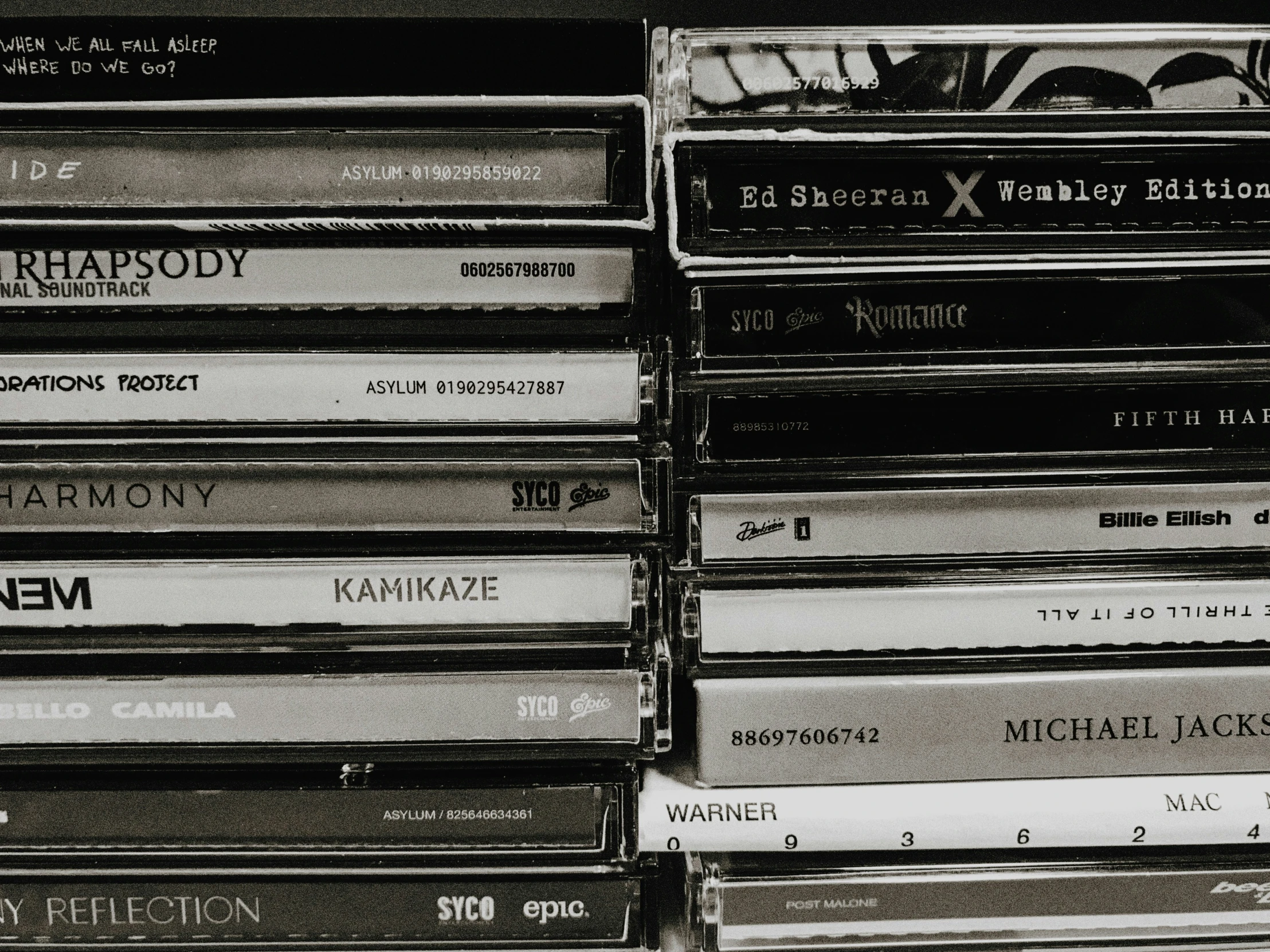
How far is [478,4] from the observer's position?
2.12 ft

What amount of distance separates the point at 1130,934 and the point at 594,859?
0.32 meters

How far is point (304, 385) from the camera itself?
1.69 ft

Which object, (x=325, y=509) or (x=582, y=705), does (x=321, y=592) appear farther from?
(x=582, y=705)

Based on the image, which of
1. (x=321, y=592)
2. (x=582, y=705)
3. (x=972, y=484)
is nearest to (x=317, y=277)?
(x=321, y=592)

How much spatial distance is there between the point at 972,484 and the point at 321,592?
1.27 feet

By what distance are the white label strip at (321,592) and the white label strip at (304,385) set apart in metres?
0.09

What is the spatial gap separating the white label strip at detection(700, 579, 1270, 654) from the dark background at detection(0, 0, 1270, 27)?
41 cm

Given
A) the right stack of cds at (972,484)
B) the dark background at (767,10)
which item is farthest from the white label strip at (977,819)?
the dark background at (767,10)

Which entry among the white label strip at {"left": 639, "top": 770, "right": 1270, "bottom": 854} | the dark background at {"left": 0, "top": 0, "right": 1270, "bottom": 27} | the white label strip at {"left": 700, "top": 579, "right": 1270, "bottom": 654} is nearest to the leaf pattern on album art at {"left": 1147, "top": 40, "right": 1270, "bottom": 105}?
the dark background at {"left": 0, "top": 0, "right": 1270, "bottom": 27}

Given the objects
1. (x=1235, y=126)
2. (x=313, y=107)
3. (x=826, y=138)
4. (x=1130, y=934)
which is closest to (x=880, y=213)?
(x=826, y=138)

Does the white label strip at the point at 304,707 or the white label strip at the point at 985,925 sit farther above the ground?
the white label strip at the point at 304,707

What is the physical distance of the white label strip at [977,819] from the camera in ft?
1.70

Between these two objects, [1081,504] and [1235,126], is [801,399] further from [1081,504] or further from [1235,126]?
[1235,126]

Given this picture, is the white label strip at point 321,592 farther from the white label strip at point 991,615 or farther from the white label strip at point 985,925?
the white label strip at point 985,925
